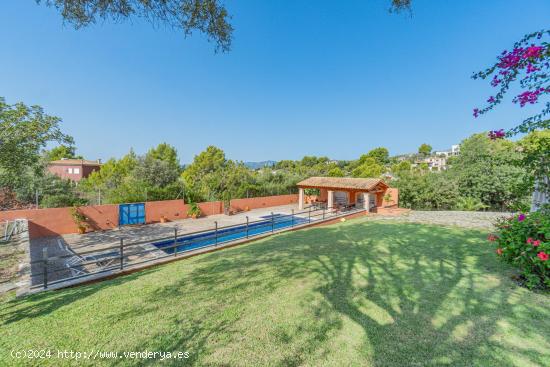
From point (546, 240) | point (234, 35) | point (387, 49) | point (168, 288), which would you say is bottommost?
point (168, 288)

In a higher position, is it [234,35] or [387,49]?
[387,49]

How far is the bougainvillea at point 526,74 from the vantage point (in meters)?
2.90

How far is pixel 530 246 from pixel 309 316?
3.46m

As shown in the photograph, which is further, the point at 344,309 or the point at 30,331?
the point at 344,309

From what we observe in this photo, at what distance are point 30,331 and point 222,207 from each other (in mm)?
14768

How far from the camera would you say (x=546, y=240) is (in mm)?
3457

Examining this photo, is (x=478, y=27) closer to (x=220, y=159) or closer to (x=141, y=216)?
(x=141, y=216)

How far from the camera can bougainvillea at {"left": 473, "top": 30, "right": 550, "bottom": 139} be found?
2.90 meters

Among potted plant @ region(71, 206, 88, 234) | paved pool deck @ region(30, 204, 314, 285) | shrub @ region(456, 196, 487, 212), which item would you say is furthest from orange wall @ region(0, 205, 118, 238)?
shrub @ region(456, 196, 487, 212)

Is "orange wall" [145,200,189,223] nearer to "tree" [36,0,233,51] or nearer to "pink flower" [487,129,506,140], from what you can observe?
"tree" [36,0,233,51]

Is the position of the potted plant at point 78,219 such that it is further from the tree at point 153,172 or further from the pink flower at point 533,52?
the pink flower at point 533,52

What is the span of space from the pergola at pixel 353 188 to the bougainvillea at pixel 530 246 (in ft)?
40.7

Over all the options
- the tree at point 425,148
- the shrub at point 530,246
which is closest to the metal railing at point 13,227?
the shrub at point 530,246

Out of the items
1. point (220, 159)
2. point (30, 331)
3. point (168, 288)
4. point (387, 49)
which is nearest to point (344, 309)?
point (168, 288)
